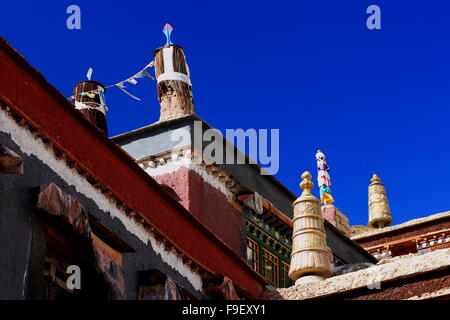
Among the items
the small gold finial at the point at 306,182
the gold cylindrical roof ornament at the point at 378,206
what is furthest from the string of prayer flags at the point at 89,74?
the gold cylindrical roof ornament at the point at 378,206

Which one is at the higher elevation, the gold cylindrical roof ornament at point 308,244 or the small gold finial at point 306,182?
the small gold finial at point 306,182

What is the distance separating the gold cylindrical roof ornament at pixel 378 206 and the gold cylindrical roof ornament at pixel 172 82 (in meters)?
8.13

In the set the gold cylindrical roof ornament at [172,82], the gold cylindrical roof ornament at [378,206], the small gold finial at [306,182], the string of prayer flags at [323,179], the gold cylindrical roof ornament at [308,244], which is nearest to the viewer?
the gold cylindrical roof ornament at [308,244]

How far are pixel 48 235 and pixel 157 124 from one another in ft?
21.4

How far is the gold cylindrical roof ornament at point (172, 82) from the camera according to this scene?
52.2 ft

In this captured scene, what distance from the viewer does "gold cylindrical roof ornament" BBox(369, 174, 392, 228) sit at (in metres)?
22.6

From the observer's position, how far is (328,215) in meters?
22.1

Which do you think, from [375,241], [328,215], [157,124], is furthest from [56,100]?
[328,215]

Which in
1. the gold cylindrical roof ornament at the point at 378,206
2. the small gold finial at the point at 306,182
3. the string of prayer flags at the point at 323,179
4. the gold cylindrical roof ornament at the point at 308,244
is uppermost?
the string of prayer flags at the point at 323,179

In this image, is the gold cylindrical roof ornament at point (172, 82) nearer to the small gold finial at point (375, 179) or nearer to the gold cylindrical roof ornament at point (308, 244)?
the gold cylindrical roof ornament at point (308, 244)

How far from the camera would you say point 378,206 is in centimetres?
2277

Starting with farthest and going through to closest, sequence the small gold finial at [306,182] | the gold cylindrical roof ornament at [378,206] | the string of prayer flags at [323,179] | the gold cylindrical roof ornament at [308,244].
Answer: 1. the string of prayer flags at [323,179]
2. the gold cylindrical roof ornament at [378,206]
3. the small gold finial at [306,182]
4. the gold cylindrical roof ornament at [308,244]
